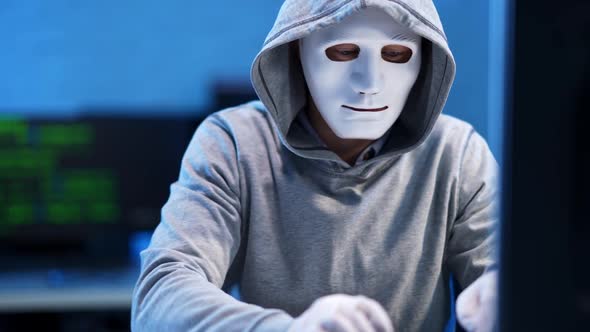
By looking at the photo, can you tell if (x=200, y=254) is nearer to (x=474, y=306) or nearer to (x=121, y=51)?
(x=474, y=306)

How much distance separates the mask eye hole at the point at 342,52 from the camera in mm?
886

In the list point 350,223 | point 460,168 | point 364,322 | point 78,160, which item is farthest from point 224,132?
point 78,160

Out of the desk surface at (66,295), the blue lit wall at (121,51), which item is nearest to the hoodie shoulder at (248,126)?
the desk surface at (66,295)

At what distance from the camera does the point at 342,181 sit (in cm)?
95

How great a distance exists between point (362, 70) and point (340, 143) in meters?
0.14

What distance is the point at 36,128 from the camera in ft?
8.78

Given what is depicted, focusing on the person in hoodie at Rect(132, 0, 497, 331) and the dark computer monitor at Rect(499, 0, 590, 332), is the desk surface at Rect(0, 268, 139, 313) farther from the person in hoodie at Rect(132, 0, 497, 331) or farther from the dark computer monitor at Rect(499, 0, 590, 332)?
the dark computer monitor at Rect(499, 0, 590, 332)

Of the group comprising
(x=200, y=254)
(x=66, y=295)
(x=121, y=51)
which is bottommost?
(x=66, y=295)

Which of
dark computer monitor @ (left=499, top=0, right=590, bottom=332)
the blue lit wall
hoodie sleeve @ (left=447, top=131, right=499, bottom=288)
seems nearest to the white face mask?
hoodie sleeve @ (left=447, top=131, right=499, bottom=288)

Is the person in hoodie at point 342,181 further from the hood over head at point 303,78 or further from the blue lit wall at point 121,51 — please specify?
the blue lit wall at point 121,51

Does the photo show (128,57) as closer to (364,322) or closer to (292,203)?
(292,203)

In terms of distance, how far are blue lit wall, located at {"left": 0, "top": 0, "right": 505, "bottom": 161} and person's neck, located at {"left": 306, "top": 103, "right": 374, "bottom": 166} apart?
6.69ft

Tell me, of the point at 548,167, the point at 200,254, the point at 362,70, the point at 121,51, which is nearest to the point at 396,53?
the point at 362,70

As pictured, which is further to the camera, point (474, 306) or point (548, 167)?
point (474, 306)
